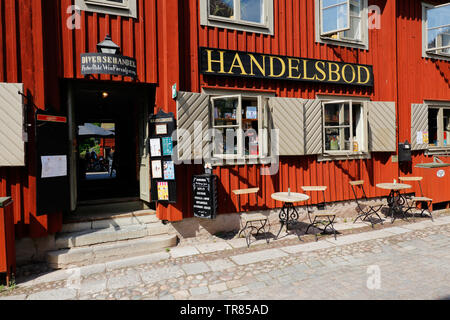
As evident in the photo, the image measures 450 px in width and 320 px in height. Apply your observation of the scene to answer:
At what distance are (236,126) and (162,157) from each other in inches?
67.2

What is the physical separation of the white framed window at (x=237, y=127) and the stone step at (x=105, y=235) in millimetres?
2037

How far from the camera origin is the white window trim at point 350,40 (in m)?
7.27

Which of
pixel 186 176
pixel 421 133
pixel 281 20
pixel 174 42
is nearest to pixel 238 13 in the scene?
pixel 281 20

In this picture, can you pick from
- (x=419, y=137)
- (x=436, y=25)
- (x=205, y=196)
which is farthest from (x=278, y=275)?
(x=436, y=25)

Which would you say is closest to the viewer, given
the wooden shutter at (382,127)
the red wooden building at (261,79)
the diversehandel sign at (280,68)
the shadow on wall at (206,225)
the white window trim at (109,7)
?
the red wooden building at (261,79)

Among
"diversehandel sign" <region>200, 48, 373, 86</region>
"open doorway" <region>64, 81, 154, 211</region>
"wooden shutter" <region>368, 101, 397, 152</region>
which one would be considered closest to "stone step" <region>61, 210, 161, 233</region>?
"open doorway" <region>64, 81, 154, 211</region>

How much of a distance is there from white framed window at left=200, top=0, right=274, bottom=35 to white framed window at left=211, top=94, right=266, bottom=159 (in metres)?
1.67

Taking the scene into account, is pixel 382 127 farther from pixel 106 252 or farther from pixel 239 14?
pixel 106 252

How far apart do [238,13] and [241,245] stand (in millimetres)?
5190

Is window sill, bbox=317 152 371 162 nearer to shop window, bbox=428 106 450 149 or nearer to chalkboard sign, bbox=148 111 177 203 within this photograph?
shop window, bbox=428 106 450 149

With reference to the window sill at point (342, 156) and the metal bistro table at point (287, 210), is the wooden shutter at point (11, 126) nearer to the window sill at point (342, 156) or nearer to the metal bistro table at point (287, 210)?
the metal bistro table at point (287, 210)

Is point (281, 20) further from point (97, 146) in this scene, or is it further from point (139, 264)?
point (97, 146)

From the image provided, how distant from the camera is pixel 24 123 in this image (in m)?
4.78

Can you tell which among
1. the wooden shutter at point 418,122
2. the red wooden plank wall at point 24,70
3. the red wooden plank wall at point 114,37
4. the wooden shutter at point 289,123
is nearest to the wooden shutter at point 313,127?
the wooden shutter at point 289,123
